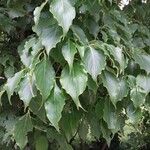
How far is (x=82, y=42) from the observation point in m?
1.39

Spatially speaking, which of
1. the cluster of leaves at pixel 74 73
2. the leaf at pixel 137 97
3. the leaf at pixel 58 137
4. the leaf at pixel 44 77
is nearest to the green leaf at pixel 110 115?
the cluster of leaves at pixel 74 73

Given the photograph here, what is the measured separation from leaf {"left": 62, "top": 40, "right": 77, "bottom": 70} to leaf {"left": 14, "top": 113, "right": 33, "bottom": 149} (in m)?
0.35

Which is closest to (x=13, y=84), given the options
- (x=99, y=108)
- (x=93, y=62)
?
(x=93, y=62)

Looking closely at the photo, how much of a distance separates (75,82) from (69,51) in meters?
0.10

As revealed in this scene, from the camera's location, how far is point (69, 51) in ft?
4.32

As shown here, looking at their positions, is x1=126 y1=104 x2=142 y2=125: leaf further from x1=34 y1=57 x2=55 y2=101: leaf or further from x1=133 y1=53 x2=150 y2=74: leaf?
x1=34 y1=57 x2=55 y2=101: leaf

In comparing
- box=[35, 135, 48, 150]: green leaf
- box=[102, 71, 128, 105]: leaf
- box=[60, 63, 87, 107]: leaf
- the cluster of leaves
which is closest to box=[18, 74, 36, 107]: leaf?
the cluster of leaves

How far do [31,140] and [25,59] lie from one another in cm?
55

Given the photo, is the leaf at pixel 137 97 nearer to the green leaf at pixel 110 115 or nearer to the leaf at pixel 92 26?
the green leaf at pixel 110 115

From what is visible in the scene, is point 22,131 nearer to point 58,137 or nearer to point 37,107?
point 37,107

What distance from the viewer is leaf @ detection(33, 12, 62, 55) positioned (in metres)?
1.35

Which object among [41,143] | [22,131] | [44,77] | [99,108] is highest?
[44,77]

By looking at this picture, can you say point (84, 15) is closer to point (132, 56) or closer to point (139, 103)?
point (132, 56)

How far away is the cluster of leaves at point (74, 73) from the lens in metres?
1.33
